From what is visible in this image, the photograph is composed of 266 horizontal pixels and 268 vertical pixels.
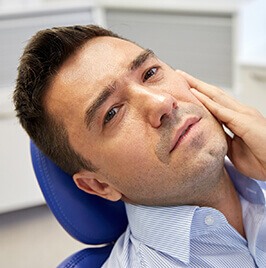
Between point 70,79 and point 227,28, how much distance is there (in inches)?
58.9

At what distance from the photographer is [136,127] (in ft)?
3.48

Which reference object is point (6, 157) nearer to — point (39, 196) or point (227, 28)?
point (39, 196)

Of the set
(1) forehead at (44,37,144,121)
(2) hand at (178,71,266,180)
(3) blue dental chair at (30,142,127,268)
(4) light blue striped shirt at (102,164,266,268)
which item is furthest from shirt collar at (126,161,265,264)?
(1) forehead at (44,37,144,121)

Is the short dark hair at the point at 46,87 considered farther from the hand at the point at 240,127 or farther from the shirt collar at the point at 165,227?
the hand at the point at 240,127

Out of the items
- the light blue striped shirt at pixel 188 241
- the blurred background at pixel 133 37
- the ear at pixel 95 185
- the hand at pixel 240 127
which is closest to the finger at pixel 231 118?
the hand at pixel 240 127

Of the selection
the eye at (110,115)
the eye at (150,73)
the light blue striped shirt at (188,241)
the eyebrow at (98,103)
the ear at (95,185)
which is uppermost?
the eye at (150,73)

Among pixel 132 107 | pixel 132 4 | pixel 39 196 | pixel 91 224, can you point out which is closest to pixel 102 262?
pixel 91 224

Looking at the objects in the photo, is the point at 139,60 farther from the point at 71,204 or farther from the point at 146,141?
the point at 71,204

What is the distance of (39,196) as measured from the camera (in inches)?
107

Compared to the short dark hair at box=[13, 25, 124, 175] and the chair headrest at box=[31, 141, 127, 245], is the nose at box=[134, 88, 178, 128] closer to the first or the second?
the short dark hair at box=[13, 25, 124, 175]

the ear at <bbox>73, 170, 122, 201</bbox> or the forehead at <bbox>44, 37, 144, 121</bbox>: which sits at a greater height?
the forehead at <bbox>44, 37, 144, 121</bbox>

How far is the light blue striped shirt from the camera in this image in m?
1.09

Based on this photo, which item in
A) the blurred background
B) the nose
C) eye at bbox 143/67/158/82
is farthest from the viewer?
the blurred background

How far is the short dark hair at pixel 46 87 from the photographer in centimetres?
111
